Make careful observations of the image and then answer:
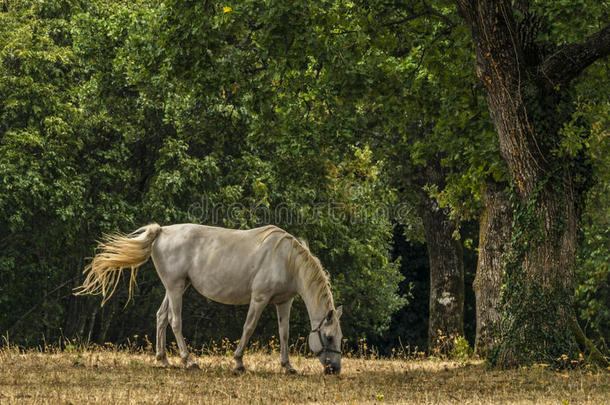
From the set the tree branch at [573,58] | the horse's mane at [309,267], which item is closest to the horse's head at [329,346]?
the horse's mane at [309,267]

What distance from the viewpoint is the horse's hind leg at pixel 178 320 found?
13031 millimetres

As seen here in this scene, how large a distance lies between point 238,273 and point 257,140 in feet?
15.7

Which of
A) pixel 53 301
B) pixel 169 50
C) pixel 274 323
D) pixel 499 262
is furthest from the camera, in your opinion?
pixel 274 323

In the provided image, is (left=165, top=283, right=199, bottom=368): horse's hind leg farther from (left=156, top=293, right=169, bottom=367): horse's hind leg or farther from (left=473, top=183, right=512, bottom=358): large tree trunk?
(left=473, top=183, right=512, bottom=358): large tree trunk

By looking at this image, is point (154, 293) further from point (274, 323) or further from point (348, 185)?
point (348, 185)

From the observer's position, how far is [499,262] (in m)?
17.2

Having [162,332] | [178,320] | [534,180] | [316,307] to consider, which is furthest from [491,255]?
[162,332]

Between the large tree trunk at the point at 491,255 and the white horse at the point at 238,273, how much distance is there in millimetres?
4649

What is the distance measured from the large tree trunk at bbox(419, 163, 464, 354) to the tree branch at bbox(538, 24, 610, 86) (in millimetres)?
9846

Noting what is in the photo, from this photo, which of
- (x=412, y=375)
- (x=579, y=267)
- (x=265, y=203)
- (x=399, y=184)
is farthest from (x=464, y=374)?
(x=579, y=267)

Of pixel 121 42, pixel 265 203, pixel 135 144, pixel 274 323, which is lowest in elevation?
pixel 274 323

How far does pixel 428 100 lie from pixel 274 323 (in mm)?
17829

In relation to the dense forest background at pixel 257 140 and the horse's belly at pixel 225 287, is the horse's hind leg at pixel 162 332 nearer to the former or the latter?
the horse's belly at pixel 225 287

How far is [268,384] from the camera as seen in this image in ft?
35.9
